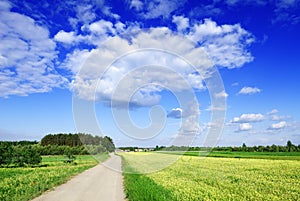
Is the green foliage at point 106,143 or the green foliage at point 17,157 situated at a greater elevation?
the green foliage at point 106,143

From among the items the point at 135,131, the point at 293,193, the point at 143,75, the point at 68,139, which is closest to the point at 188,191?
the point at 293,193

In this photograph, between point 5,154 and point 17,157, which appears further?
point 17,157

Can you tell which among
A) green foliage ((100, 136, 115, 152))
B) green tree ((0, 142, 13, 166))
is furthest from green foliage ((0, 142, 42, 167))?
green foliage ((100, 136, 115, 152))

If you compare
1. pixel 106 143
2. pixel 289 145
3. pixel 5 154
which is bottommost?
pixel 5 154

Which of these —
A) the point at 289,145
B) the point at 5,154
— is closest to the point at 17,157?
the point at 5,154

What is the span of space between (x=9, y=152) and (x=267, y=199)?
154 feet

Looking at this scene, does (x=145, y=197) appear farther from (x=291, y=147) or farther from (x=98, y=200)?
(x=291, y=147)

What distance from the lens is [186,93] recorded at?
22391 millimetres

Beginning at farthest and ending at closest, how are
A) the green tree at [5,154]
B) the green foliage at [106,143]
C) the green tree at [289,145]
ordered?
the green tree at [289,145], the green foliage at [106,143], the green tree at [5,154]

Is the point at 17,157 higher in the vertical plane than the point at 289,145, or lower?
lower

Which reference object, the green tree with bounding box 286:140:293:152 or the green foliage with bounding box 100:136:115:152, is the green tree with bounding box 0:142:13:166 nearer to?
the green foliage with bounding box 100:136:115:152

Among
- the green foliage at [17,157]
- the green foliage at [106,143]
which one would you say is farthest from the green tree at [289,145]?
the green foliage at [17,157]

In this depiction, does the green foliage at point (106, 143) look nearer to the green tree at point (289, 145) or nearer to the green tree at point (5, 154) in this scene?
the green tree at point (5, 154)

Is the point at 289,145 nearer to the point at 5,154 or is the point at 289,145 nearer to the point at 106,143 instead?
the point at 106,143
